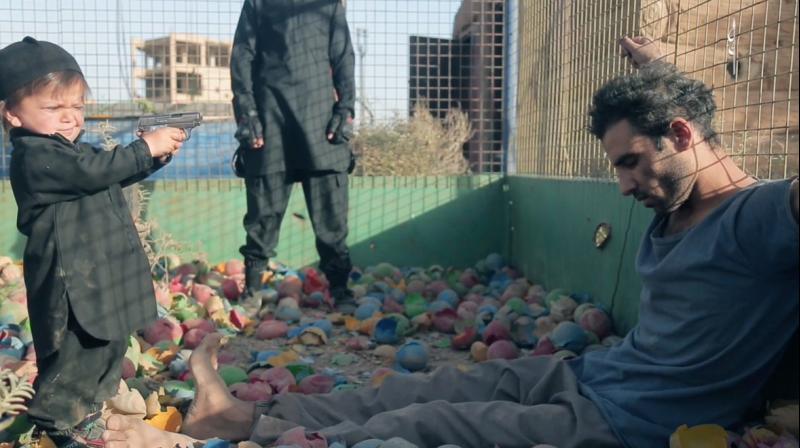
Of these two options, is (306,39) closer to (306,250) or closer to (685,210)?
(306,250)

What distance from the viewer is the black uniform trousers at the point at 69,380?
2609mm

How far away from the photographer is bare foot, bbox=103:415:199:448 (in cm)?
254

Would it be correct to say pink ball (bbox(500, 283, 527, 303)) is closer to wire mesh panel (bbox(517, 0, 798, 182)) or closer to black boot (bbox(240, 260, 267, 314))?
wire mesh panel (bbox(517, 0, 798, 182))

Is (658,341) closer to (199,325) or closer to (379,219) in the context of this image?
(199,325)

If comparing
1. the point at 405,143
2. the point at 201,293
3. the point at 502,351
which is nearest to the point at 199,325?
the point at 201,293

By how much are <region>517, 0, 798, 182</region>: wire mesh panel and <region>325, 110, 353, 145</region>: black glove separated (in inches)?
50.7

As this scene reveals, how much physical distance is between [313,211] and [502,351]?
5.52 ft

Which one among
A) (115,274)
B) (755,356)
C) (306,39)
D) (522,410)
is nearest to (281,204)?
(306,39)

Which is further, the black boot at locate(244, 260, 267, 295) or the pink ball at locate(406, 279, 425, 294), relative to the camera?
the pink ball at locate(406, 279, 425, 294)

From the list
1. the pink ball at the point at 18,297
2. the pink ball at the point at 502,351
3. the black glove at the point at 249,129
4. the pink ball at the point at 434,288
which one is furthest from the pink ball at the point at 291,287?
the pink ball at the point at 502,351

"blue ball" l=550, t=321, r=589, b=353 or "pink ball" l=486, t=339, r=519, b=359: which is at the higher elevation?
"blue ball" l=550, t=321, r=589, b=353

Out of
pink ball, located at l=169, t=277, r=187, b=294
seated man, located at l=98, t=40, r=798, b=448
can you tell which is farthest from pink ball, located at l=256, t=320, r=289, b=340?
seated man, located at l=98, t=40, r=798, b=448

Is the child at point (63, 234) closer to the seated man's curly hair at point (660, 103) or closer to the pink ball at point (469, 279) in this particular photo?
the seated man's curly hair at point (660, 103)

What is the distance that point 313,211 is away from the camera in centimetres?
521
